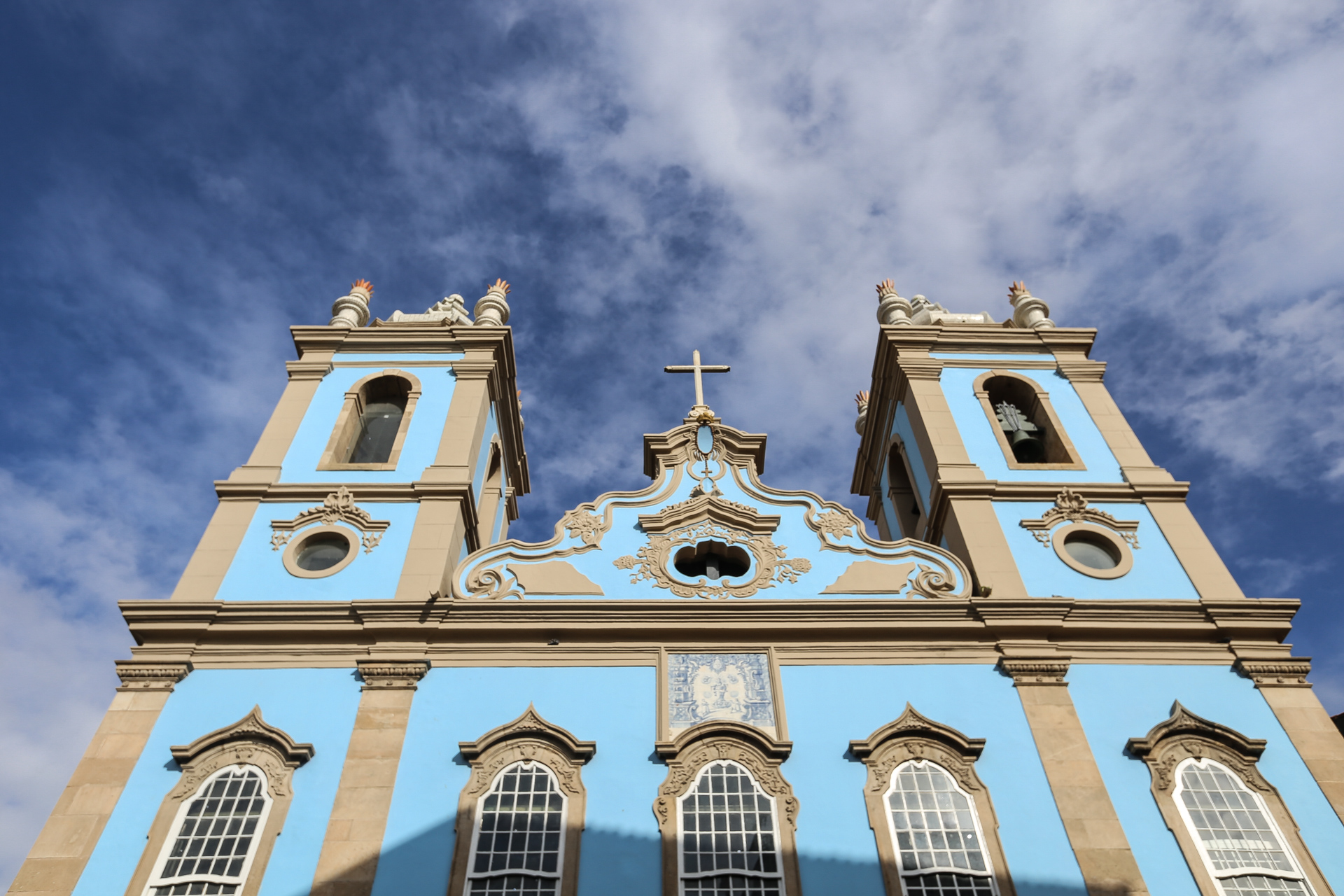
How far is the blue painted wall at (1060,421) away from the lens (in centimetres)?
1644

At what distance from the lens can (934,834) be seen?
37.3 ft

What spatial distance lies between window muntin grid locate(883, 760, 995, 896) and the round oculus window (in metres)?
8.28

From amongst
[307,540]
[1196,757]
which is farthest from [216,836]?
[1196,757]

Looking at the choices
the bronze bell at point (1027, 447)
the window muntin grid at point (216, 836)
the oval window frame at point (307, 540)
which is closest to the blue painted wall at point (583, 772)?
the window muntin grid at point (216, 836)

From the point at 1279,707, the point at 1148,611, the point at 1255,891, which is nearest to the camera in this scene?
the point at 1255,891

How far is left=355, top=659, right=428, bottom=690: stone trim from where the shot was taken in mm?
12695

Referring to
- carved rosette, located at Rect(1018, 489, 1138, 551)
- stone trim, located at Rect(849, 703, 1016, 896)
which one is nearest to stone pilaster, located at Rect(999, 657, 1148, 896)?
stone trim, located at Rect(849, 703, 1016, 896)

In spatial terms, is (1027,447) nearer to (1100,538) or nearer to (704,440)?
(1100,538)

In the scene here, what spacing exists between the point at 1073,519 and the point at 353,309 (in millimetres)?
13738

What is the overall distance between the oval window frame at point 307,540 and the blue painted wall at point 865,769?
6404mm

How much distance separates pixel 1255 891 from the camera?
35.8ft

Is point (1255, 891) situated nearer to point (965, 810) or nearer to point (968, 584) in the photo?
point (965, 810)

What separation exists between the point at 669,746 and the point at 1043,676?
4.82 meters

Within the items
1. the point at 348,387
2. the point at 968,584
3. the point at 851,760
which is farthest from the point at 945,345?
the point at 348,387
